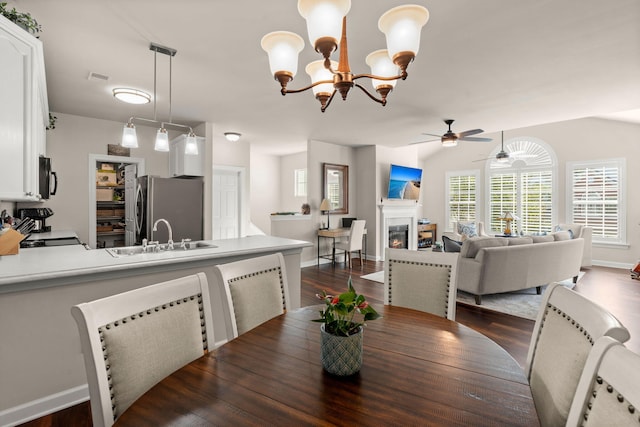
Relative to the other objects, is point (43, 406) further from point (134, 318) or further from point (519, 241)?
point (519, 241)

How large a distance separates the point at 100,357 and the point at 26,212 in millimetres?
3806

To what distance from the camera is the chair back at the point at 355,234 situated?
5914 mm

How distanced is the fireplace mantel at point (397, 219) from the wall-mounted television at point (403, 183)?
0.24 meters

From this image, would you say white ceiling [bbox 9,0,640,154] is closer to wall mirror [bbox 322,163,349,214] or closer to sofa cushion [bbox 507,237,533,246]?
sofa cushion [bbox 507,237,533,246]

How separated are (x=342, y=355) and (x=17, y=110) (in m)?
2.14

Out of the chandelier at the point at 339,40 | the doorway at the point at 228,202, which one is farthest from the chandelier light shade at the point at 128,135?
the doorway at the point at 228,202

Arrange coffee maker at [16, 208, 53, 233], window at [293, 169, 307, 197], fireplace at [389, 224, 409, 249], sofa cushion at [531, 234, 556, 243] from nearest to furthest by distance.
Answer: coffee maker at [16, 208, 53, 233] < sofa cushion at [531, 234, 556, 243] < fireplace at [389, 224, 409, 249] < window at [293, 169, 307, 197]

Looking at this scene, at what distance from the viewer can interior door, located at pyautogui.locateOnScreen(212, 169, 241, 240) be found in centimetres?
619


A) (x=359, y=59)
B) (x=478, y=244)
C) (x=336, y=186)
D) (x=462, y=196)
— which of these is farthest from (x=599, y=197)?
(x=359, y=59)

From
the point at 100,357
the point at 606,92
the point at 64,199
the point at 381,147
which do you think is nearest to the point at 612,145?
the point at 606,92

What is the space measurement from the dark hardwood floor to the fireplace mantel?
0.72 meters

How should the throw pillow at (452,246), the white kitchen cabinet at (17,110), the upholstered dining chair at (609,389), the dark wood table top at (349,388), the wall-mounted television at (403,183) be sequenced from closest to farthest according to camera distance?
the upholstered dining chair at (609,389) < the dark wood table top at (349,388) < the white kitchen cabinet at (17,110) < the throw pillow at (452,246) < the wall-mounted television at (403,183)

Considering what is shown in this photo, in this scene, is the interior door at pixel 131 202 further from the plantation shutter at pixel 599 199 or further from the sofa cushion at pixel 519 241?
the plantation shutter at pixel 599 199

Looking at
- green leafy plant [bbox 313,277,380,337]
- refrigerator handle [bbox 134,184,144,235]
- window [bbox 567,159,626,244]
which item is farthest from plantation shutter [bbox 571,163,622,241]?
refrigerator handle [bbox 134,184,144,235]
